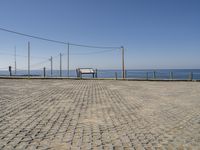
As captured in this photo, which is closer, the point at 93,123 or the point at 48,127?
the point at 48,127

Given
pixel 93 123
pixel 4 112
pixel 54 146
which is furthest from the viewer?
pixel 4 112

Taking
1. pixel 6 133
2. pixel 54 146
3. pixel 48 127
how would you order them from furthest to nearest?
pixel 48 127 < pixel 6 133 < pixel 54 146

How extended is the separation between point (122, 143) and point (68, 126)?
1.86 metres

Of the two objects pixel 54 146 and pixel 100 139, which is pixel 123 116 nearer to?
pixel 100 139

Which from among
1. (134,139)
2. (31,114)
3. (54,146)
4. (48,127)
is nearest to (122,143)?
(134,139)

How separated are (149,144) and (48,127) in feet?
9.26

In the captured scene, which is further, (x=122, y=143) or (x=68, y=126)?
(x=68, y=126)

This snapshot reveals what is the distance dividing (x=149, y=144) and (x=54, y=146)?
215 cm

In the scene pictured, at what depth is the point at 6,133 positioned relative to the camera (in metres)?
4.99

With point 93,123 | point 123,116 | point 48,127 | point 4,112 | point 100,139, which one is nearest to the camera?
point 100,139

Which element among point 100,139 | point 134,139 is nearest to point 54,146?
point 100,139

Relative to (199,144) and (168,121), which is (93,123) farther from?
(199,144)

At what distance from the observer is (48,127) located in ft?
18.0

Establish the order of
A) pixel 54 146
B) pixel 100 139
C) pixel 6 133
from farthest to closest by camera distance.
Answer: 1. pixel 6 133
2. pixel 100 139
3. pixel 54 146
